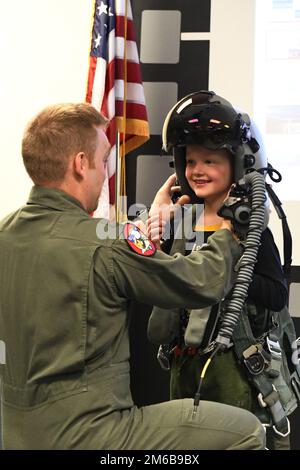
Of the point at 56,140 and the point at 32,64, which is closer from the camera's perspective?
the point at 56,140

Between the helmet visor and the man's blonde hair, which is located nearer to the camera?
the man's blonde hair

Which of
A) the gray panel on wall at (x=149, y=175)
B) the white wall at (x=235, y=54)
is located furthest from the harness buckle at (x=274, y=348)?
the gray panel on wall at (x=149, y=175)

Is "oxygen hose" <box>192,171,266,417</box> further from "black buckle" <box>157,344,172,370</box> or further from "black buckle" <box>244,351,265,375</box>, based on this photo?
"black buckle" <box>157,344,172,370</box>

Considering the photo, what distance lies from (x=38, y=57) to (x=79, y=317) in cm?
240

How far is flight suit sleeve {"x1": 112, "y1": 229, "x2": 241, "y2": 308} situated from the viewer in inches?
61.6

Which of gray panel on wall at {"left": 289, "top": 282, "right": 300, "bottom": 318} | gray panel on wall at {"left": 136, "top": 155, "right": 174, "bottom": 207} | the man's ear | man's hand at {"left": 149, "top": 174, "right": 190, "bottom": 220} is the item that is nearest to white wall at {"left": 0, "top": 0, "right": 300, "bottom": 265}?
gray panel on wall at {"left": 136, "top": 155, "right": 174, "bottom": 207}

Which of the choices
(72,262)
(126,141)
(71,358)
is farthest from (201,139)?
(126,141)

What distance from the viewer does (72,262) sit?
1.57 meters

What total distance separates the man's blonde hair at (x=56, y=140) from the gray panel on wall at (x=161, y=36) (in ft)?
6.28

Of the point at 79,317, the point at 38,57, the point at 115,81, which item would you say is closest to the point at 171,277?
the point at 79,317

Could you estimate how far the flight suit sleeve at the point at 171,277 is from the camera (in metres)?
1.56

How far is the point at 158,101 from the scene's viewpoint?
11.5 ft

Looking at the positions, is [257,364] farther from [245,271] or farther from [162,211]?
[162,211]
